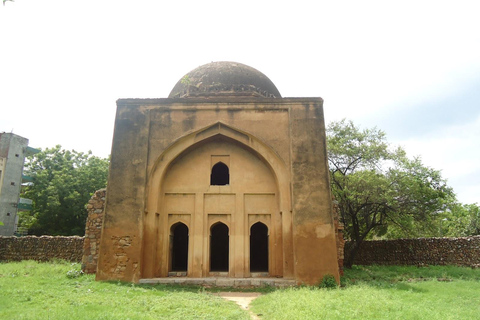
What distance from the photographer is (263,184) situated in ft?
34.3

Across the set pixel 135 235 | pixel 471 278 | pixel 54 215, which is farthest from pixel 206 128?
pixel 54 215

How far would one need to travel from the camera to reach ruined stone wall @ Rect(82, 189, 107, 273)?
9805 mm

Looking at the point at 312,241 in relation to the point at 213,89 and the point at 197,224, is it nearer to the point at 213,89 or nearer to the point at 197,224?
the point at 197,224

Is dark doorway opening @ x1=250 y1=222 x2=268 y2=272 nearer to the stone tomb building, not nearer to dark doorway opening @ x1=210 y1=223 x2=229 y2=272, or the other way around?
dark doorway opening @ x1=210 y1=223 x2=229 y2=272

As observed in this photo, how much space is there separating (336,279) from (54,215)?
61.6 ft

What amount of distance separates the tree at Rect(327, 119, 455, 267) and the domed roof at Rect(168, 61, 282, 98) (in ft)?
15.7

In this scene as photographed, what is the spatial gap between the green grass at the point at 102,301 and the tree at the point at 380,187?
8.34 meters

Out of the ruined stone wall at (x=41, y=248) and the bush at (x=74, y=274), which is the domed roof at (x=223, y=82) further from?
the ruined stone wall at (x=41, y=248)

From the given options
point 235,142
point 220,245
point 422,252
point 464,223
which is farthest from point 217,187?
point 464,223

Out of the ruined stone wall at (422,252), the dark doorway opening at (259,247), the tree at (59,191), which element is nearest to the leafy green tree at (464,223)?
the ruined stone wall at (422,252)

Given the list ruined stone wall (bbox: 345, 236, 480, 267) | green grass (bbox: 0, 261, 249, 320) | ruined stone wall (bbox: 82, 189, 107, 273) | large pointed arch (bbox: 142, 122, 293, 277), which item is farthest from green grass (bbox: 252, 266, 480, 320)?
ruined stone wall (bbox: 82, 189, 107, 273)

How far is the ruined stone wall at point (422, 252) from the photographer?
13625mm

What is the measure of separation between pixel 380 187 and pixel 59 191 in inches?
729

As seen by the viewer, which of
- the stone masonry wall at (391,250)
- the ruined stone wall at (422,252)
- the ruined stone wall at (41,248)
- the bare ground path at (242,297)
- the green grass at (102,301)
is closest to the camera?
the green grass at (102,301)
